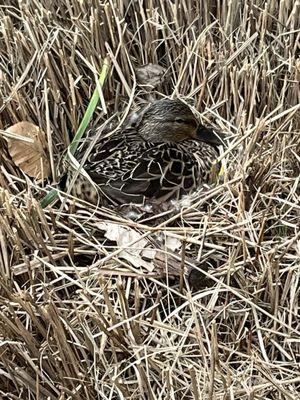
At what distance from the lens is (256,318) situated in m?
1.61

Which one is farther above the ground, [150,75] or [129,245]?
[150,75]

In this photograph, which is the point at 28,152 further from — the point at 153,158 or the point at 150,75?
the point at 150,75

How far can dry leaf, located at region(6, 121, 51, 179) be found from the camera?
194 centimetres

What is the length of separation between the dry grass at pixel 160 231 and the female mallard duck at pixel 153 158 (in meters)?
0.06

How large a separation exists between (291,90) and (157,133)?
359mm

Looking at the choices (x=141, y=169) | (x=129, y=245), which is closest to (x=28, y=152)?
(x=141, y=169)

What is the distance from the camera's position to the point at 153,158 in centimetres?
193

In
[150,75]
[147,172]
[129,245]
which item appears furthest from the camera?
[150,75]

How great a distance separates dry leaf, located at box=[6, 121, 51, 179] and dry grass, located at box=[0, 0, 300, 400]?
3cm

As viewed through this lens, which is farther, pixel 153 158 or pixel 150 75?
pixel 150 75

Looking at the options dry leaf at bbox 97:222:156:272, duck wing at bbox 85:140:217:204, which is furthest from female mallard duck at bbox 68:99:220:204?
dry leaf at bbox 97:222:156:272

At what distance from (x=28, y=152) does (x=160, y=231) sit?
41cm

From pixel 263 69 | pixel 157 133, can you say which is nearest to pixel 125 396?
pixel 157 133

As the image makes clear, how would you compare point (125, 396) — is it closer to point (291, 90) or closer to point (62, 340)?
point (62, 340)
